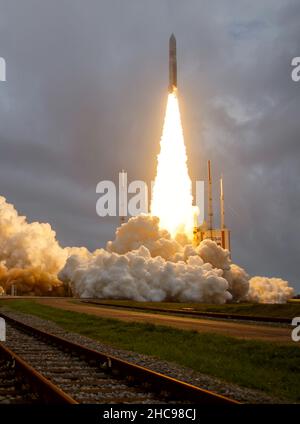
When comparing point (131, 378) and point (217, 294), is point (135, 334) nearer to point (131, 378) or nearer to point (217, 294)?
point (131, 378)

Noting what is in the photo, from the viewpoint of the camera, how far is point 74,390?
10531mm

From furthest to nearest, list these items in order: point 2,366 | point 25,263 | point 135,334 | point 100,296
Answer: point 25,263
point 100,296
point 135,334
point 2,366

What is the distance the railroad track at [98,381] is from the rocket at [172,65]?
51430 mm

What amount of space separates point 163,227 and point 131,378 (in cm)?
7273

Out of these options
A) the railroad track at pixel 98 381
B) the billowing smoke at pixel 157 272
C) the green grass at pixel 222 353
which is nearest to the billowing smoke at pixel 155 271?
the billowing smoke at pixel 157 272

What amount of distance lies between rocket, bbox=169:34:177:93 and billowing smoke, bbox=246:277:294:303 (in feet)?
107

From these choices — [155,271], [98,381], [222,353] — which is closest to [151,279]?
[155,271]

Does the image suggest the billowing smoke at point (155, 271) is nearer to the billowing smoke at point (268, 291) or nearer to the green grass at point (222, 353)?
the billowing smoke at point (268, 291)

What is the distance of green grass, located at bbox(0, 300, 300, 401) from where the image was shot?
1277cm

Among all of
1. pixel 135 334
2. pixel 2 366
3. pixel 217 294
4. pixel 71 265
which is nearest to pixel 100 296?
pixel 71 265

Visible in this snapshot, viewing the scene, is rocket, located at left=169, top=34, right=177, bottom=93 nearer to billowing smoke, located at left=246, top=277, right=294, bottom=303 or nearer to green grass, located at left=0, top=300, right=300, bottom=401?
billowing smoke, located at left=246, top=277, right=294, bottom=303

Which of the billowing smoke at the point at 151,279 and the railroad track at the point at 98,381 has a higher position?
the billowing smoke at the point at 151,279

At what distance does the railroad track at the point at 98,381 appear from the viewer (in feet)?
31.6

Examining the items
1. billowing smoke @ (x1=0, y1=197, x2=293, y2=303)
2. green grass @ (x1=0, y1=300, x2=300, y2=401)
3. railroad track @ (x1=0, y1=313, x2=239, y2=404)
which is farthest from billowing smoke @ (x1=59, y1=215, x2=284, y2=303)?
railroad track @ (x1=0, y1=313, x2=239, y2=404)
